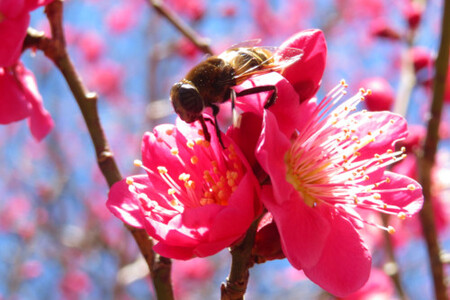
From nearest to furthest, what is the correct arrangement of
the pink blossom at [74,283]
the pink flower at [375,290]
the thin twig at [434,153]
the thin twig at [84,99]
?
the thin twig at [84,99], the thin twig at [434,153], the pink flower at [375,290], the pink blossom at [74,283]

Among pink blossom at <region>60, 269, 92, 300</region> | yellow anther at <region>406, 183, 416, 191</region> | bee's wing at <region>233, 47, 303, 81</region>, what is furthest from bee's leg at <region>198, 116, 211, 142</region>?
pink blossom at <region>60, 269, 92, 300</region>

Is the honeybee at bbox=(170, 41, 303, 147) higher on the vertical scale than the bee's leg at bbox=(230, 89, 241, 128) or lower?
higher

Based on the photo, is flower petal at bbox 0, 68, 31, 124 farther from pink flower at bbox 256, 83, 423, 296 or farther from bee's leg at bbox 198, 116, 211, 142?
pink flower at bbox 256, 83, 423, 296

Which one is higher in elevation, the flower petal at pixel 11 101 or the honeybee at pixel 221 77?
the flower petal at pixel 11 101

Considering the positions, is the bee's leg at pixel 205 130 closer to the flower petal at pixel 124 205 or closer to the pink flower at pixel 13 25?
the flower petal at pixel 124 205

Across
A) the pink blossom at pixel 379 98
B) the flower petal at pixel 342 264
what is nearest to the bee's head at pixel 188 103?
the flower petal at pixel 342 264

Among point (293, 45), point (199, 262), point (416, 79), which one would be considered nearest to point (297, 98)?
point (293, 45)
